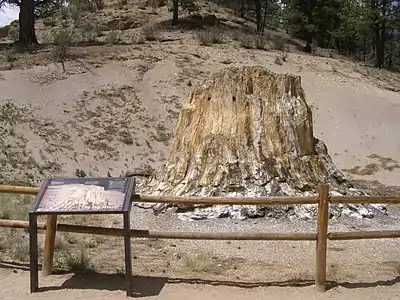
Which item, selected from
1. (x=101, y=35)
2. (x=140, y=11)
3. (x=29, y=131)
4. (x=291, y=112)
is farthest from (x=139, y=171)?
(x=140, y=11)

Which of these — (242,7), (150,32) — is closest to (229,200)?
(150,32)

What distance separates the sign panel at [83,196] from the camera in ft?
17.4

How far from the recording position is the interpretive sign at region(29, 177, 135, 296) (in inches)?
208

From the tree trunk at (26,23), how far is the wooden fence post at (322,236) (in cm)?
1952

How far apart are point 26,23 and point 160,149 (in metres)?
9.97

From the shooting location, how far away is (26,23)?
23281mm

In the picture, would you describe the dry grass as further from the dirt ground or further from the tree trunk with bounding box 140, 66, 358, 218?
the tree trunk with bounding box 140, 66, 358, 218

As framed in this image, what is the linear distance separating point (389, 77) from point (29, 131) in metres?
16.6

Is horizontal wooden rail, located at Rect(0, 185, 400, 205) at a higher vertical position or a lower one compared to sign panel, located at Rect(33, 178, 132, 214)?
lower

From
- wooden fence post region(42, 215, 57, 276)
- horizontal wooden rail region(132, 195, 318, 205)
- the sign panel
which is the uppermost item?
the sign panel

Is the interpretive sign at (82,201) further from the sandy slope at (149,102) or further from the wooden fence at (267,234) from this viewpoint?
the sandy slope at (149,102)

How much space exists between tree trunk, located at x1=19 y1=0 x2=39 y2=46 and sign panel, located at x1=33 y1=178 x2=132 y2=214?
18.7 metres

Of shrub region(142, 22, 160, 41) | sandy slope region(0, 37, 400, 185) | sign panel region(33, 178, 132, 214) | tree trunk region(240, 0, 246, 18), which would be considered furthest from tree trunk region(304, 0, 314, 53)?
sign panel region(33, 178, 132, 214)

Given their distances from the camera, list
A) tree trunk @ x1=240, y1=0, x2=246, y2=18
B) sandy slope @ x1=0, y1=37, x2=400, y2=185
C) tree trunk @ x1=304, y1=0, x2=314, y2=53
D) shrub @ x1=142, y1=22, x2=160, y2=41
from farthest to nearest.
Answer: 1. tree trunk @ x1=240, y1=0, x2=246, y2=18
2. tree trunk @ x1=304, y1=0, x2=314, y2=53
3. shrub @ x1=142, y1=22, x2=160, y2=41
4. sandy slope @ x1=0, y1=37, x2=400, y2=185
